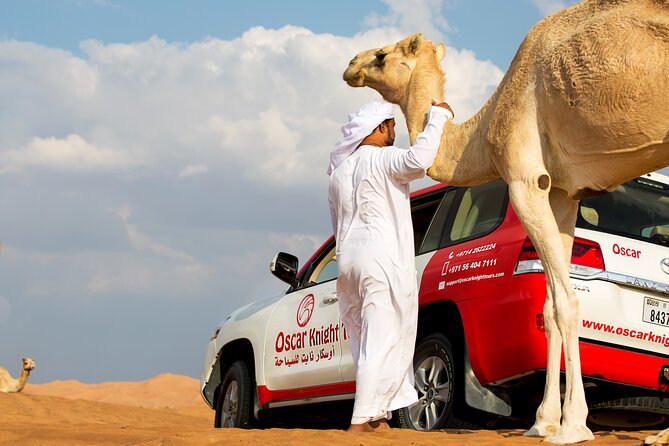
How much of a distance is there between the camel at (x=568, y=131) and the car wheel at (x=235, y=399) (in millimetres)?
3614

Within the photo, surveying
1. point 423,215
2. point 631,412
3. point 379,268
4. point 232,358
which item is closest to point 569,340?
point 379,268

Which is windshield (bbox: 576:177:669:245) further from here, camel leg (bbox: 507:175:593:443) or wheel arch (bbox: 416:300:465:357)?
wheel arch (bbox: 416:300:465:357)

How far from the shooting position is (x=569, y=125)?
22.2 feet

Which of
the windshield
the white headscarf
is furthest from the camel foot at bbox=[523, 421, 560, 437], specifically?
the white headscarf

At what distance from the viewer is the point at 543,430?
6383mm

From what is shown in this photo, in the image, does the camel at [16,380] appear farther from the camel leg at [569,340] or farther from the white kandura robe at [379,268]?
the camel leg at [569,340]

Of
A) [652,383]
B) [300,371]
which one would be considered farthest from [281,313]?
[652,383]

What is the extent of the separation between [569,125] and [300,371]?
11.8 ft

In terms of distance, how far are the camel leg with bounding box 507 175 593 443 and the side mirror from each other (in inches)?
134

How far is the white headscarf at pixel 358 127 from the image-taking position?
7.27 meters

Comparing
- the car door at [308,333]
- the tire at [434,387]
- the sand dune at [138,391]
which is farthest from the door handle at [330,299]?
the sand dune at [138,391]

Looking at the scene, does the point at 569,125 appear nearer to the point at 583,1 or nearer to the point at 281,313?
the point at 583,1

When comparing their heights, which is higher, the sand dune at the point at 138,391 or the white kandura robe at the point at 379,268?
the sand dune at the point at 138,391

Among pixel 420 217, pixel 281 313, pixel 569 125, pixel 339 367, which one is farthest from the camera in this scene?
pixel 281 313
